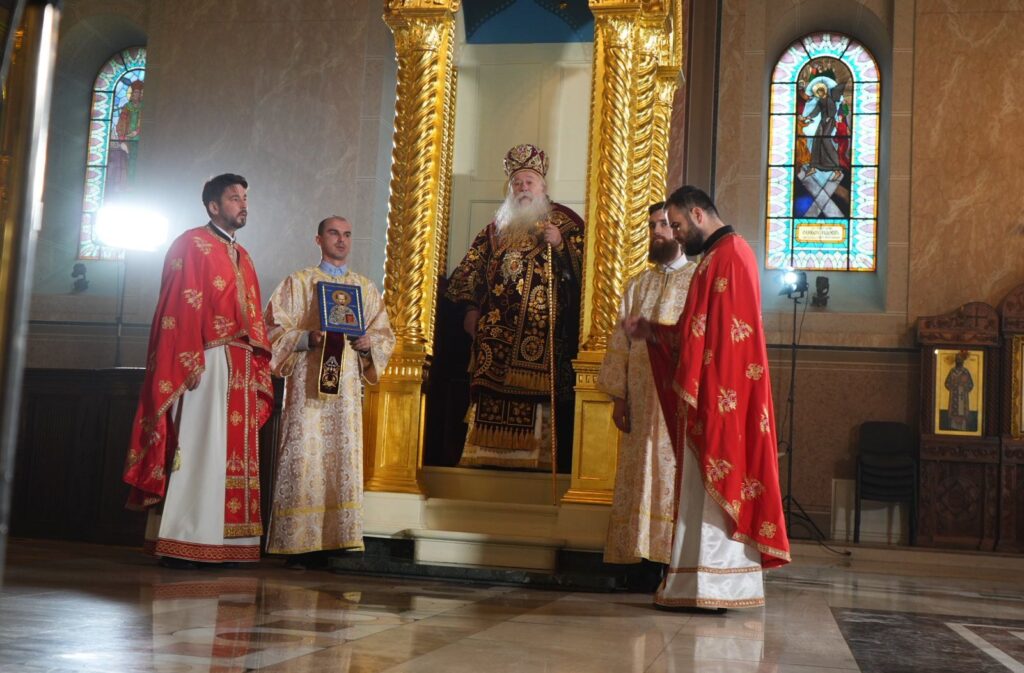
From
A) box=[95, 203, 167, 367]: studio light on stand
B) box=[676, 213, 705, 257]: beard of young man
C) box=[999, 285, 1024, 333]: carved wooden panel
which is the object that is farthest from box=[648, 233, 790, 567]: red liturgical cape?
box=[999, 285, 1024, 333]: carved wooden panel

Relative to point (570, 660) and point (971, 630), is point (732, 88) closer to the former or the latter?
point (971, 630)

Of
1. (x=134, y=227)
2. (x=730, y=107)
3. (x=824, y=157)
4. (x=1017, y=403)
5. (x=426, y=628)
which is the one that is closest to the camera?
(x=426, y=628)

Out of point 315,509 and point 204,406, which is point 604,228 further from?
point 204,406

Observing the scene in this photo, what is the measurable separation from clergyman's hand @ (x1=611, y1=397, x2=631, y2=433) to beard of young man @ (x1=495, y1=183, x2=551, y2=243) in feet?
5.02

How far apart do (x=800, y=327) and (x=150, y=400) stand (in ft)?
25.4

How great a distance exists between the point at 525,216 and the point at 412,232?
77 cm

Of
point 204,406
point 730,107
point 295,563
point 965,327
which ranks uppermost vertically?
point 730,107

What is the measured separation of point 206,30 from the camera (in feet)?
39.2

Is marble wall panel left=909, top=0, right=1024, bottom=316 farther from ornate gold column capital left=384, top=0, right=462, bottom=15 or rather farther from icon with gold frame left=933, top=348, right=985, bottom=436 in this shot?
ornate gold column capital left=384, top=0, right=462, bottom=15

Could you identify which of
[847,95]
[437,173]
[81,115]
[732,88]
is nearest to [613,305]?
[437,173]

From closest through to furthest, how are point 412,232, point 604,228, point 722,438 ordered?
point 722,438 < point 604,228 < point 412,232

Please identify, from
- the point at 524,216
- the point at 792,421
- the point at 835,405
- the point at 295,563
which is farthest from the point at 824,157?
the point at 295,563

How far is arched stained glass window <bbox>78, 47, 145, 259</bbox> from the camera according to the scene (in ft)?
43.2

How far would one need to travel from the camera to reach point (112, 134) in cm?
1341
